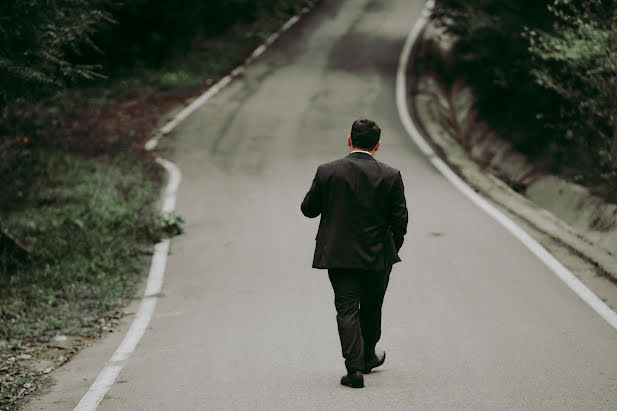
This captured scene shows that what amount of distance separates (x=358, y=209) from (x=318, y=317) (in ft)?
8.38

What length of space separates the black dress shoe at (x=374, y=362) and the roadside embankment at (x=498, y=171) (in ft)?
12.3

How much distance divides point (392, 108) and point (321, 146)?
384 cm

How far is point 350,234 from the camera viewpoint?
210 inches

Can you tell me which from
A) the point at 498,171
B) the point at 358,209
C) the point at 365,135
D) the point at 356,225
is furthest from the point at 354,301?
the point at 498,171

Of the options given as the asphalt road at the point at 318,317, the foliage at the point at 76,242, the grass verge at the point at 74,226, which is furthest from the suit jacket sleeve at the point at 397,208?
the foliage at the point at 76,242

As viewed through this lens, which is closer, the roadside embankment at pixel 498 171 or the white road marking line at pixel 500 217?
the white road marking line at pixel 500 217

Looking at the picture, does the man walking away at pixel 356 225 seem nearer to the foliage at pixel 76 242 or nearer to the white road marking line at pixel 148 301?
the white road marking line at pixel 148 301

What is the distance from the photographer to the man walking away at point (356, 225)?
17.5 feet

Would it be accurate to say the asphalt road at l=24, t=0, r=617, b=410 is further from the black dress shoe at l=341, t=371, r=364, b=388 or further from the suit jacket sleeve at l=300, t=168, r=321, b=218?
the suit jacket sleeve at l=300, t=168, r=321, b=218

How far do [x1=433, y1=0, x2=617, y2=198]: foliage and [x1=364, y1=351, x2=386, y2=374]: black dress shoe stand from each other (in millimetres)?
6415

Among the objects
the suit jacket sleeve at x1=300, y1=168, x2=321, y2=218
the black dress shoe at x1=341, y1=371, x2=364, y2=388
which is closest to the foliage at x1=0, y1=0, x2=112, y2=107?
the suit jacket sleeve at x1=300, y1=168, x2=321, y2=218

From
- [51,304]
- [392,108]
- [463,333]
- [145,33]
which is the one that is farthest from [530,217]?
[145,33]

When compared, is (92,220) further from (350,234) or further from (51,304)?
(350,234)

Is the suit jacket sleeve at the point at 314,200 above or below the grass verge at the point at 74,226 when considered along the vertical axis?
above
